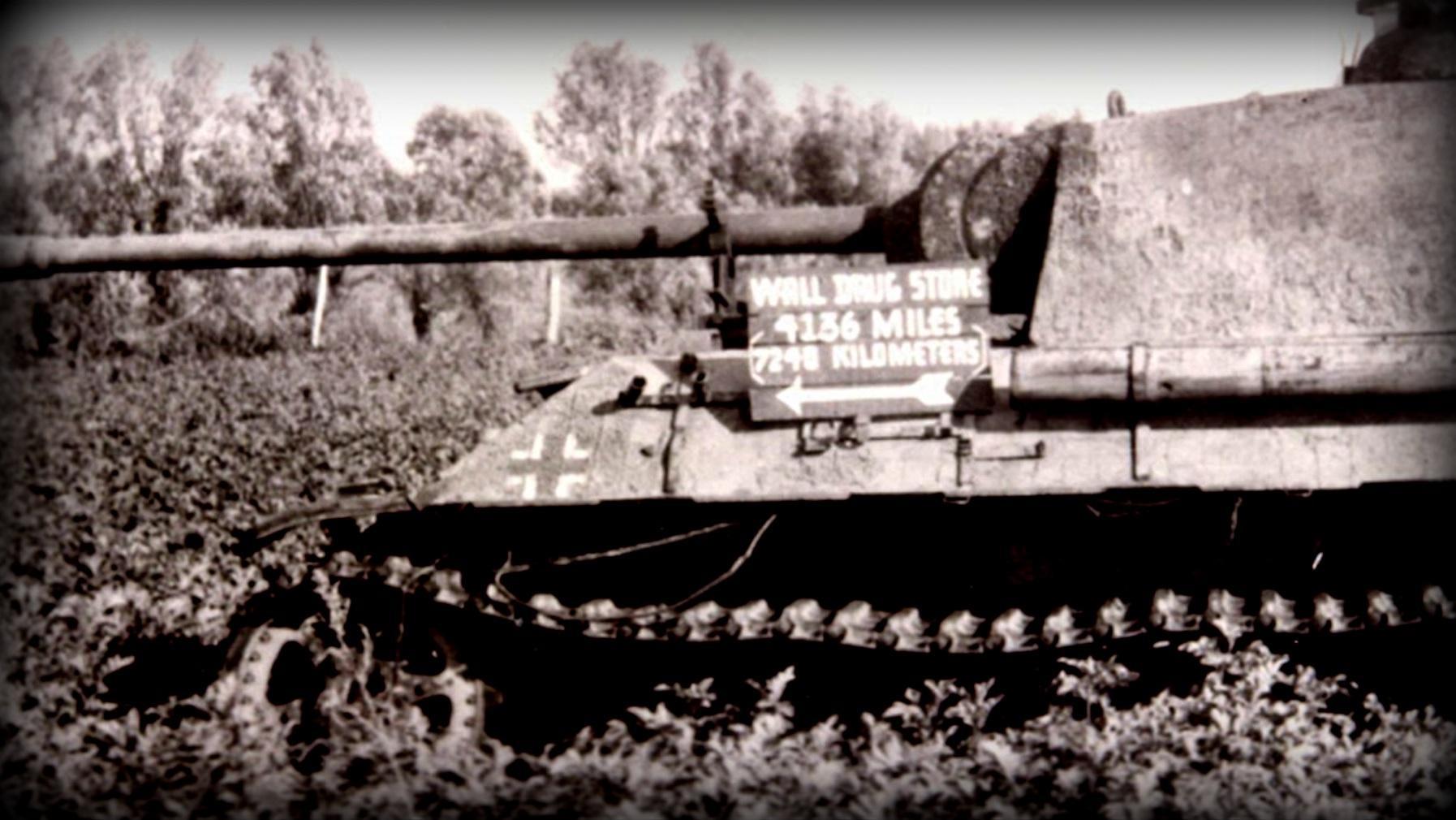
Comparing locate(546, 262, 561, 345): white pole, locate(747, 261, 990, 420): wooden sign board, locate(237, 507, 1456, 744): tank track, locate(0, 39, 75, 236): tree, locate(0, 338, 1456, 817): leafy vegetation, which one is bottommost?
locate(0, 338, 1456, 817): leafy vegetation

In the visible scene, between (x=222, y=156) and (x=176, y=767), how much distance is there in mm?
22885

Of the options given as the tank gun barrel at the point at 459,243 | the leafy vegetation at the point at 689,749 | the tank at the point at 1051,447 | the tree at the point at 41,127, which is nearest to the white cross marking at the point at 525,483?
the tank at the point at 1051,447

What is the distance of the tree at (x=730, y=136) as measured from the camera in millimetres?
39125

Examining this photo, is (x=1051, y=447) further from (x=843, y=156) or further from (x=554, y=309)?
(x=843, y=156)

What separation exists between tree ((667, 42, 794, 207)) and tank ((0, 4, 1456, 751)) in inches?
1171

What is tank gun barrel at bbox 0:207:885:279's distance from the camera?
8.09m

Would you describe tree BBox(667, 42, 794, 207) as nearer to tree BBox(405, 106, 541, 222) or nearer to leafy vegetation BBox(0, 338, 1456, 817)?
tree BBox(405, 106, 541, 222)

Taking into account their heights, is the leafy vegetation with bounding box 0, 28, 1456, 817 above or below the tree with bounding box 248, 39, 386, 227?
below

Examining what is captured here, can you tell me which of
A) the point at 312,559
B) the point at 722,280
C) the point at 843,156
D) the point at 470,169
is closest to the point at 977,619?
the point at 722,280

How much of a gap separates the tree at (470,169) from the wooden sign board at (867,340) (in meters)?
22.9

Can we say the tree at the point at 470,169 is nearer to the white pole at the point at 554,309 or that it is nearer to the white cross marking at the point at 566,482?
the white pole at the point at 554,309

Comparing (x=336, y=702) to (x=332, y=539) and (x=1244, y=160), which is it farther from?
(x=1244, y=160)

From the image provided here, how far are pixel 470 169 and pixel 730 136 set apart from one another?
447 inches

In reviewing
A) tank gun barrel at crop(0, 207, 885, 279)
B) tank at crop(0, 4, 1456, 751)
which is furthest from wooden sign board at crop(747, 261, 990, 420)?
tank gun barrel at crop(0, 207, 885, 279)
